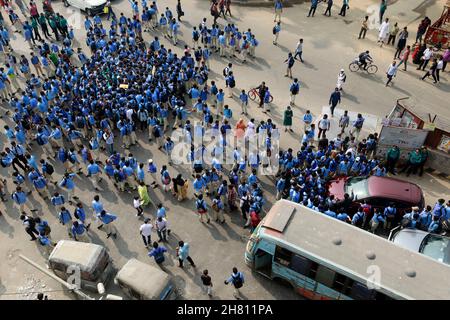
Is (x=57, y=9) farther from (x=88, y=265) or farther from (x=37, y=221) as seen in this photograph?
(x=88, y=265)

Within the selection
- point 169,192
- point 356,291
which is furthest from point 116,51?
point 356,291

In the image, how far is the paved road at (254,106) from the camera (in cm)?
1439

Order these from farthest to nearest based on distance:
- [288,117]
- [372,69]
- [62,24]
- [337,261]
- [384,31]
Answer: [62,24] < [384,31] < [372,69] < [288,117] < [337,261]

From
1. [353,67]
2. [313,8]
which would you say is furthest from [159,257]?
[313,8]

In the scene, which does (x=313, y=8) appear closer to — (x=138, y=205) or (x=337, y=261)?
(x=138, y=205)

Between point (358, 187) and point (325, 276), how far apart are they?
458 cm

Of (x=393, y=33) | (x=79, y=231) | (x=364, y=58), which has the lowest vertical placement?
(x=79, y=231)

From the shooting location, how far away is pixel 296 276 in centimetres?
1275

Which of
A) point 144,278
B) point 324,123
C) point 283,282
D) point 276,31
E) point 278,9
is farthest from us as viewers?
point 278,9

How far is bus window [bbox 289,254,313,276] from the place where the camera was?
480 inches

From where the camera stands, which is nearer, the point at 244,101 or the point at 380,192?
the point at 380,192

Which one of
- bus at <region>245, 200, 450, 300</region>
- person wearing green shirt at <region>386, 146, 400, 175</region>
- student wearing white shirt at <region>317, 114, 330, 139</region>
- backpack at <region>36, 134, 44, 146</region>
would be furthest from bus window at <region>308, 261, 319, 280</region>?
backpack at <region>36, 134, 44, 146</region>

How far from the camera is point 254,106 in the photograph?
21.5 m

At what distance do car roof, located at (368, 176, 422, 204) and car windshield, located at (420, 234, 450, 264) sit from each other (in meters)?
1.64
